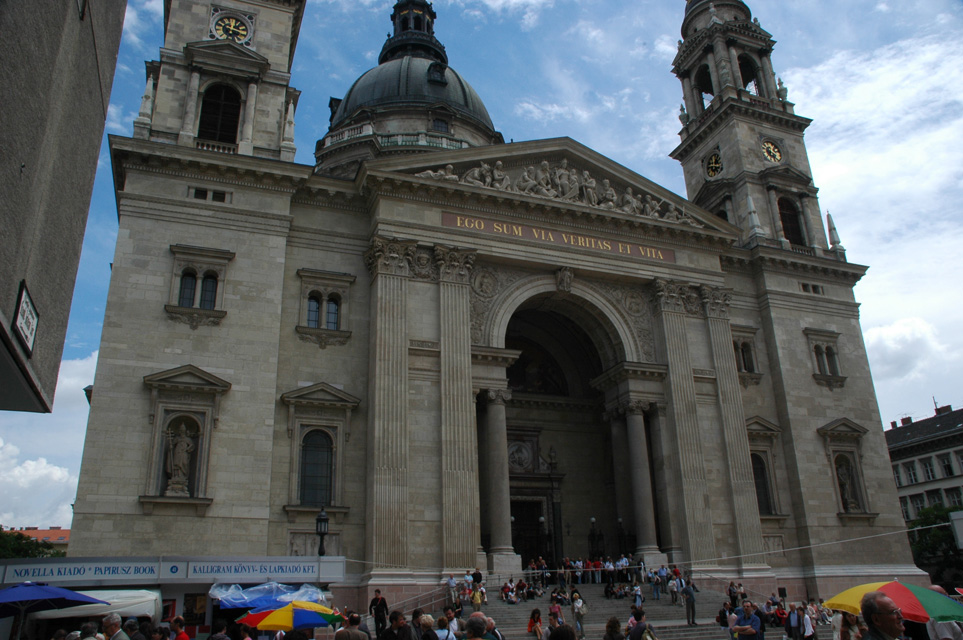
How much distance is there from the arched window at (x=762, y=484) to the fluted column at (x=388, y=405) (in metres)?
16.2

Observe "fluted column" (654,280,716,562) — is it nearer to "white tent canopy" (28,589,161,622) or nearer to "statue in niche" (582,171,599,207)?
"statue in niche" (582,171,599,207)

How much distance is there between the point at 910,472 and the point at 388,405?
5466 cm

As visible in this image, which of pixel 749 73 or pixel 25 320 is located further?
pixel 749 73

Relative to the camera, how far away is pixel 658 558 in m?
28.4

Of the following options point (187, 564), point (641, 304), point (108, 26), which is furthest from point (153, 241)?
point (641, 304)

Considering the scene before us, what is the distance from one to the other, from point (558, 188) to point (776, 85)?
1989 cm

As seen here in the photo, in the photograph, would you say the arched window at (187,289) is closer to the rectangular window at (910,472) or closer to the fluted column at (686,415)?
the fluted column at (686,415)

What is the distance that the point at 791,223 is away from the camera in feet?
133

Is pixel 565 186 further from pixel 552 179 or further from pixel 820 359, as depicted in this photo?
pixel 820 359

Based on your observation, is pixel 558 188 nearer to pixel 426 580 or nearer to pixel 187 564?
pixel 426 580

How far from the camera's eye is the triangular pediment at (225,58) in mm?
29828

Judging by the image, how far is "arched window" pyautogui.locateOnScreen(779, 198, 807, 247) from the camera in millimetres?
40016

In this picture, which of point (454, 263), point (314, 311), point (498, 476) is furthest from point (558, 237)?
point (314, 311)

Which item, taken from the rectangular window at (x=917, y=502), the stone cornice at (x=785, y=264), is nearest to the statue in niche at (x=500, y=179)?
the stone cornice at (x=785, y=264)
